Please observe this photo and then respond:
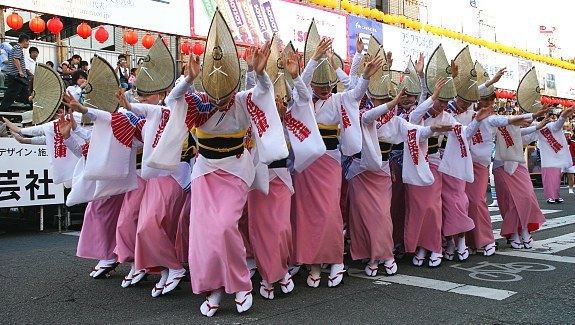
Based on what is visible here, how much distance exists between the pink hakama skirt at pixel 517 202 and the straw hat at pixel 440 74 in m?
1.48

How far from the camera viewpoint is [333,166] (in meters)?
5.04

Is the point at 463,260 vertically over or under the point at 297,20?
under

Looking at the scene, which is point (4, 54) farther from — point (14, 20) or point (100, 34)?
point (100, 34)

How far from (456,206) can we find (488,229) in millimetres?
559

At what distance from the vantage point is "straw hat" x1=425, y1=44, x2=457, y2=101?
572cm

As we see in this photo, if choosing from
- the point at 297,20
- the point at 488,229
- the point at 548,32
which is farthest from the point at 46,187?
the point at 548,32

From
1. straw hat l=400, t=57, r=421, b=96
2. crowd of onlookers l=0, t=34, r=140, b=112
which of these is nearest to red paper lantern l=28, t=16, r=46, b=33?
crowd of onlookers l=0, t=34, r=140, b=112

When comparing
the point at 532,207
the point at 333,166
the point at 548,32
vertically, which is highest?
the point at 548,32

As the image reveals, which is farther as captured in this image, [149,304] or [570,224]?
[570,224]

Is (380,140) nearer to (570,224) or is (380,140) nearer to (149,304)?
(149,304)

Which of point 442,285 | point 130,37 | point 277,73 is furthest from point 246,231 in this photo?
point 130,37

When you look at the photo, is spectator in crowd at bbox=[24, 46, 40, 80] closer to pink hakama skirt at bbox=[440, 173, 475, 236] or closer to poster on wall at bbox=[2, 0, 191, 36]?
poster on wall at bbox=[2, 0, 191, 36]

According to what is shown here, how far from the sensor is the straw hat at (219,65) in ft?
13.3

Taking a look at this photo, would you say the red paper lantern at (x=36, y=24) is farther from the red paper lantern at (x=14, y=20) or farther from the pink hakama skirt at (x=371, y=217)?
the pink hakama skirt at (x=371, y=217)
